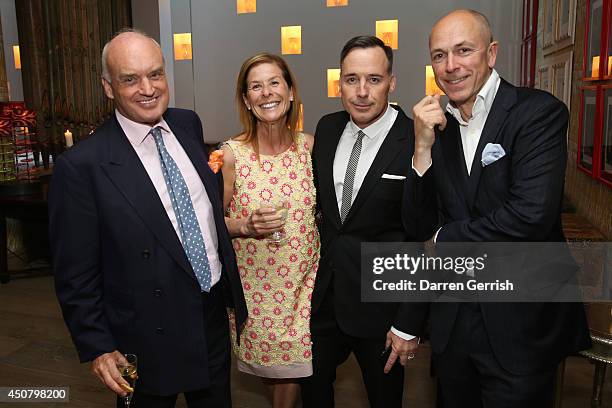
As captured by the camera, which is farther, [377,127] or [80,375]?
[80,375]

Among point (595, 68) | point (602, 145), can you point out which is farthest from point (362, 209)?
point (595, 68)

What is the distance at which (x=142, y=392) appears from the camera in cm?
174

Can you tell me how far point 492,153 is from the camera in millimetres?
1477

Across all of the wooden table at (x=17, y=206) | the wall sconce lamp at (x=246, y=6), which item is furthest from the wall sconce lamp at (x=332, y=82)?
the wooden table at (x=17, y=206)

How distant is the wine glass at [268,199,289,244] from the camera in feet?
5.93

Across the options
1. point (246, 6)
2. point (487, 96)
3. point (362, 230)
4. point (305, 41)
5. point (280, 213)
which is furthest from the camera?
point (246, 6)

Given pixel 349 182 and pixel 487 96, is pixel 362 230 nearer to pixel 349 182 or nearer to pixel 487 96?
pixel 349 182

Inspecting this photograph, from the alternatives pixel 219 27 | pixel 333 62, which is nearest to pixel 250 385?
pixel 333 62

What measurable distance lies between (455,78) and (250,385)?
2.29 metres

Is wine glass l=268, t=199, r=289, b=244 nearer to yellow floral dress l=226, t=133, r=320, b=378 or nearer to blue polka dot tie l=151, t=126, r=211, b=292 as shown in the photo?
yellow floral dress l=226, t=133, r=320, b=378

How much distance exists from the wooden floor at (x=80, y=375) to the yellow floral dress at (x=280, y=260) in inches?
37.4

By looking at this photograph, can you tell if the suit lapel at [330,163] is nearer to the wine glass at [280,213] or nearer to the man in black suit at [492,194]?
the wine glass at [280,213]

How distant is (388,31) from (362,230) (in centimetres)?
472

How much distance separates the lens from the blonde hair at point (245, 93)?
2.09 m
